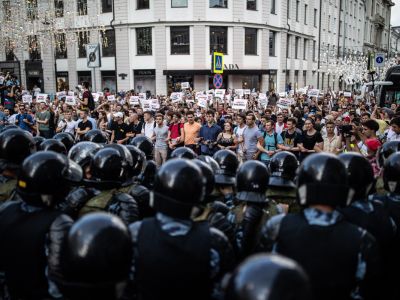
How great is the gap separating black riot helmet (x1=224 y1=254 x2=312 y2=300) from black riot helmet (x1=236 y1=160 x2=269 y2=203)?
203 centimetres

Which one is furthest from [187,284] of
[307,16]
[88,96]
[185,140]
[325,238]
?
[307,16]

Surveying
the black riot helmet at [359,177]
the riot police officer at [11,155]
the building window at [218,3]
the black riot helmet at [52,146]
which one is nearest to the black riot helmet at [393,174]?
the black riot helmet at [359,177]

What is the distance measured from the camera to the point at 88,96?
1566cm

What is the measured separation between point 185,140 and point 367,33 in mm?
70285

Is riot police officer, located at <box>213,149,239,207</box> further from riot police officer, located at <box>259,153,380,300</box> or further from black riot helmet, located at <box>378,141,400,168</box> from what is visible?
riot police officer, located at <box>259,153,380,300</box>

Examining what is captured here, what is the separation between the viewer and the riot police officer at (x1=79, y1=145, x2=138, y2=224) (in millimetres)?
3572

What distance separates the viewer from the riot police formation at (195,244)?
2.04 meters

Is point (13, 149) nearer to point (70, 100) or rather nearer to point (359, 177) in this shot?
point (359, 177)

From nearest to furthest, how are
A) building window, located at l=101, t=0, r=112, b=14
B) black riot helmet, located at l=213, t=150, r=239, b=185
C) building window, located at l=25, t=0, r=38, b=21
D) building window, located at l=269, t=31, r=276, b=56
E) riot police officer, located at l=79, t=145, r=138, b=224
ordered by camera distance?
riot police officer, located at l=79, t=145, r=138, b=224 → black riot helmet, located at l=213, t=150, r=239, b=185 → building window, located at l=25, t=0, r=38, b=21 → building window, located at l=101, t=0, r=112, b=14 → building window, located at l=269, t=31, r=276, b=56

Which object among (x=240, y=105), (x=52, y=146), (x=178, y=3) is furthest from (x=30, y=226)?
(x=178, y=3)

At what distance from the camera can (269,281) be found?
58.3 inches

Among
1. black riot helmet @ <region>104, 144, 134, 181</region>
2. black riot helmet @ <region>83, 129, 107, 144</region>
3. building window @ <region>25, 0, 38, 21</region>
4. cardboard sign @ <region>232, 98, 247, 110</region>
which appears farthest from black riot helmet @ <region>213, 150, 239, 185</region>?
building window @ <region>25, 0, 38, 21</region>

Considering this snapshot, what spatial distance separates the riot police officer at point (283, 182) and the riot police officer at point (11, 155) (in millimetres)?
2553

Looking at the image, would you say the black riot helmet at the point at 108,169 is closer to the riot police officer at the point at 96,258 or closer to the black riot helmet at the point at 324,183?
the riot police officer at the point at 96,258
